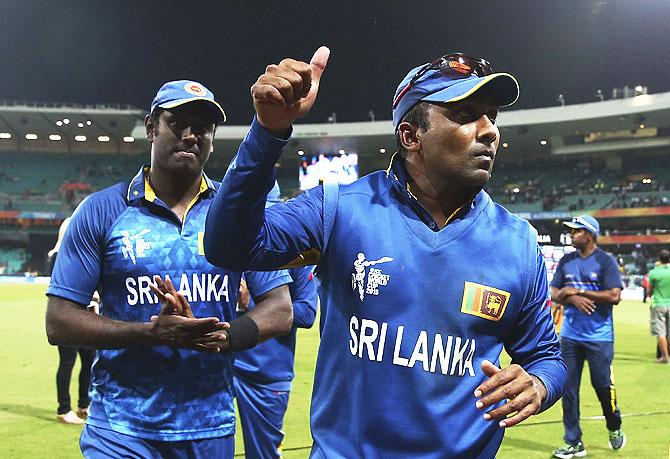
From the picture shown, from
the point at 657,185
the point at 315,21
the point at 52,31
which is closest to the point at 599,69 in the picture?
the point at 657,185

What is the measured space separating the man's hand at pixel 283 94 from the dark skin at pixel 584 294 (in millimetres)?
6423

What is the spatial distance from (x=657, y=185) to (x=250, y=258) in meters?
51.2

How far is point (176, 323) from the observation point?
2.87m

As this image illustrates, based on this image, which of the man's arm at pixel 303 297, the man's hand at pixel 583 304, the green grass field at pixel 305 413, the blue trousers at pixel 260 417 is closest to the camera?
the blue trousers at pixel 260 417

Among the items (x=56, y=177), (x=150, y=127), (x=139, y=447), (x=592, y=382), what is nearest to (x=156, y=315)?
(x=139, y=447)

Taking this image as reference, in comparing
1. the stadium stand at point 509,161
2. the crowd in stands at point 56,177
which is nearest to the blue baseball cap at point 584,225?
the stadium stand at point 509,161

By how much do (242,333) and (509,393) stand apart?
1.40 metres

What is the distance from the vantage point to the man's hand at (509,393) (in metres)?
2.08

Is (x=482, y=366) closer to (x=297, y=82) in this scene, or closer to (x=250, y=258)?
(x=250, y=258)

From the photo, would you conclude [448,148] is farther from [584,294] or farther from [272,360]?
[584,294]

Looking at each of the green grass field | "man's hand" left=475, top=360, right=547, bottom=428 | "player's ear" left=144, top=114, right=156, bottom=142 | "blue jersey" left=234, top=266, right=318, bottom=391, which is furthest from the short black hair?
the green grass field

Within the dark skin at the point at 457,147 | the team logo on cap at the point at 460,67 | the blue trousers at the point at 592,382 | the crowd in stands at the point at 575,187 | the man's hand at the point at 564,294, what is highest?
the crowd in stands at the point at 575,187

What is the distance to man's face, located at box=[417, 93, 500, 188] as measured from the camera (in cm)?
229

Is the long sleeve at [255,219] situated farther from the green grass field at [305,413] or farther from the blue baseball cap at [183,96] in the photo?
the green grass field at [305,413]
